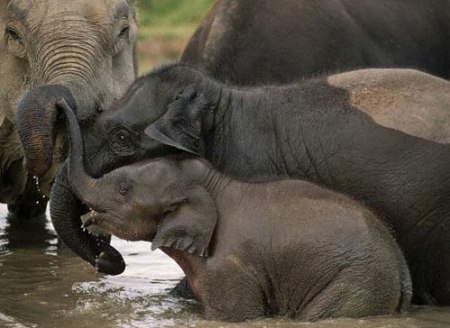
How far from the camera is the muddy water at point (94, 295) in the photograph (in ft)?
25.8

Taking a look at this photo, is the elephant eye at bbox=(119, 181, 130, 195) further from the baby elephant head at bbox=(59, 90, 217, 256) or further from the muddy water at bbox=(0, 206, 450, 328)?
the muddy water at bbox=(0, 206, 450, 328)

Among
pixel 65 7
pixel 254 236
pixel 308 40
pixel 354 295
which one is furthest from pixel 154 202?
pixel 308 40

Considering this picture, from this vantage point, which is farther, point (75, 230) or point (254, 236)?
point (75, 230)

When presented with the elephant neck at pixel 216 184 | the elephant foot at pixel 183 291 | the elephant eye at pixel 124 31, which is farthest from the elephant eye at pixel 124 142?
the elephant eye at pixel 124 31

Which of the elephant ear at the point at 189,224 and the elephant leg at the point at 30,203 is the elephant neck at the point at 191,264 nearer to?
the elephant ear at the point at 189,224

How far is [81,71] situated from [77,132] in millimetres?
1048

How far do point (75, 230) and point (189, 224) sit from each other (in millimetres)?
887

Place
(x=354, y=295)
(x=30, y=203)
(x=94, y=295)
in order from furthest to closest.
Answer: (x=30, y=203) < (x=94, y=295) < (x=354, y=295)

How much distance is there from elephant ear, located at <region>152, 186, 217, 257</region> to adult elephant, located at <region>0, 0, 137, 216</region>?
1.02 meters

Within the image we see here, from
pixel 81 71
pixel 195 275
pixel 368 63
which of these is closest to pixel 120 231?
pixel 195 275

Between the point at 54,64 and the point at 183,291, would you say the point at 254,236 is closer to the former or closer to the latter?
the point at 183,291

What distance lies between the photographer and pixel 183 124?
8.23 metres

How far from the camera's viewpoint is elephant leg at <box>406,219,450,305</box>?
26.6ft

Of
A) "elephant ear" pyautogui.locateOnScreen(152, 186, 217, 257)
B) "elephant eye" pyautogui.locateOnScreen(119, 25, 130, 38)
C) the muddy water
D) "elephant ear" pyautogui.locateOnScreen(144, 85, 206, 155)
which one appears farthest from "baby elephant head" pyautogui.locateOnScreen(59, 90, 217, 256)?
"elephant eye" pyautogui.locateOnScreen(119, 25, 130, 38)
